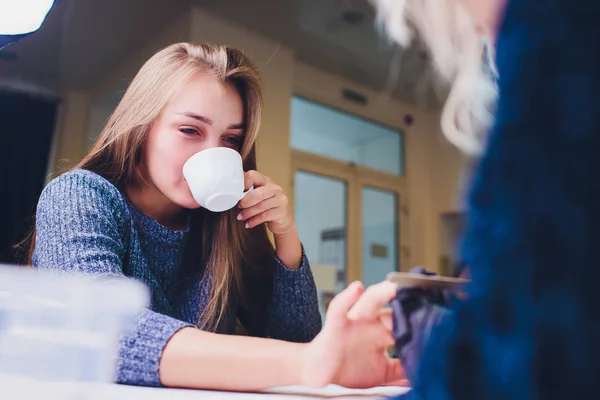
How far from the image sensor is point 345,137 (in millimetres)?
646

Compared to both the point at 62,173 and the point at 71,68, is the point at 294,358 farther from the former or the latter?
the point at 71,68

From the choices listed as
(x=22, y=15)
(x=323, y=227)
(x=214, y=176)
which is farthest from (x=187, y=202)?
(x=22, y=15)

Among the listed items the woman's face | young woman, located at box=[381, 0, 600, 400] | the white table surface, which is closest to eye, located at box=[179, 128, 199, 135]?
the woman's face

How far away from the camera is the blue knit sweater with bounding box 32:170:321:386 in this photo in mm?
369

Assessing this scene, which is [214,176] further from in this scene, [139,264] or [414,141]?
[414,141]

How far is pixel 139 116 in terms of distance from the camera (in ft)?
1.68

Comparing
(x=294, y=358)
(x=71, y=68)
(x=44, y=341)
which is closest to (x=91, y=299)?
(x=44, y=341)

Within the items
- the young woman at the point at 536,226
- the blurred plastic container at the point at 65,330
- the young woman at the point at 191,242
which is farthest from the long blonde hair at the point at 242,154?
the young woman at the point at 536,226

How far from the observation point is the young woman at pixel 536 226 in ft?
0.54

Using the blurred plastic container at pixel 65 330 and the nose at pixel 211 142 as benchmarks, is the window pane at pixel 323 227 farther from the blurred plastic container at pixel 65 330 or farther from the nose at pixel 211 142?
the blurred plastic container at pixel 65 330

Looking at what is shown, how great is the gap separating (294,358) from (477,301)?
201mm

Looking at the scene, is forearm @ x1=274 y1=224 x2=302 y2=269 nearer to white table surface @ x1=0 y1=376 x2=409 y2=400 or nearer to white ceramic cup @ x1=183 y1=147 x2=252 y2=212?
white ceramic cup @ x1=183 y1=147 x2=252 y2=212

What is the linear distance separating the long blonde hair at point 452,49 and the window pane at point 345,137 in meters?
0.09

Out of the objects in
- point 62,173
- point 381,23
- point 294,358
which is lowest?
point 294,358
